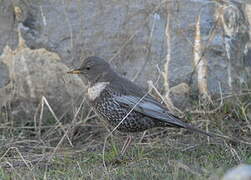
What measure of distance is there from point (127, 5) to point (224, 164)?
8.39 ft

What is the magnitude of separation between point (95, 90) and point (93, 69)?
1.06 ft

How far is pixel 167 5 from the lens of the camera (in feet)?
23.0

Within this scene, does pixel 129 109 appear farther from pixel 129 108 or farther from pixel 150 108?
pixel 150 108

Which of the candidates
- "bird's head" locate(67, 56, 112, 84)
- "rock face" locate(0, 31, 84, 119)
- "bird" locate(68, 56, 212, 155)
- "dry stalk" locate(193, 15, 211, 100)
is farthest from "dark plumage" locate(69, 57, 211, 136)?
"dry stalk" locate(193, 15, 211, 100)

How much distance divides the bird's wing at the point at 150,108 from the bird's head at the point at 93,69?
440mm

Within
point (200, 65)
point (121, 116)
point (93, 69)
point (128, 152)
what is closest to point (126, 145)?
point (128, 152)

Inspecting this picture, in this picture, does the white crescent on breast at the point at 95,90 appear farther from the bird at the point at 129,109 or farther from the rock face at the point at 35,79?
the rock face at the point at 35,79

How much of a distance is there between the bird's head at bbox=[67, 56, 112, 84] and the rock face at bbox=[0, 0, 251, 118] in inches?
16.0

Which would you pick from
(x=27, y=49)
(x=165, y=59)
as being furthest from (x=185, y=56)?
A: (x=27, y=49)

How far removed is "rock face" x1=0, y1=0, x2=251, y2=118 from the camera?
272 inches

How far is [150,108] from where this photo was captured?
6039 millimetres

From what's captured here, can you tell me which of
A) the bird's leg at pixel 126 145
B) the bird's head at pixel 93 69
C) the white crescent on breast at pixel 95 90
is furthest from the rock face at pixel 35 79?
the bird's leg at pixel 126 145

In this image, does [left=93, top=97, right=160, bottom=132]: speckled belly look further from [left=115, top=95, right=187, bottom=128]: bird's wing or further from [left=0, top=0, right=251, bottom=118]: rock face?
[left=0, top=0, right=251, bottom=118]: rock face

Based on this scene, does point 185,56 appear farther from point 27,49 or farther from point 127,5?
point 27,49
